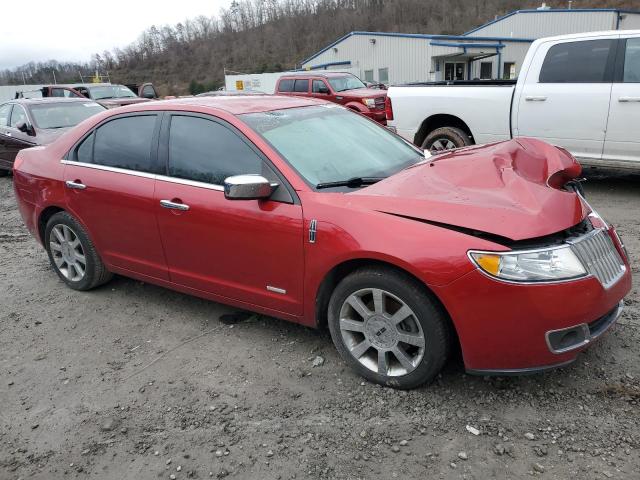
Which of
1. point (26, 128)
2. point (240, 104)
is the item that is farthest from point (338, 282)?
point (26, 128)

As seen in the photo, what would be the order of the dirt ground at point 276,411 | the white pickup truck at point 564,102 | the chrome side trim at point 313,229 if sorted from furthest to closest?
1. the white pickup truck at point 564,102
2. the chrome side trim at point 313,229
3. the dirt ground at point 276,411

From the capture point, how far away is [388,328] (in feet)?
9.70

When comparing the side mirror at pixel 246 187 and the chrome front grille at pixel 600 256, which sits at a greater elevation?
the side mirror at pixel 246 187

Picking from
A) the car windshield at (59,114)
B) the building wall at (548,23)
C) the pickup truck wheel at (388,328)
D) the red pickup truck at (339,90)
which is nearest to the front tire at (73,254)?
the pickup truck wheel at (388,328)

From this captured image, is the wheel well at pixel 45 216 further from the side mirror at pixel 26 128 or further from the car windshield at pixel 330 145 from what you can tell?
the side mirror at pixel 26 128

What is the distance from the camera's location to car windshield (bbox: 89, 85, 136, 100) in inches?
670

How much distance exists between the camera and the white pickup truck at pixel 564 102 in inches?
249

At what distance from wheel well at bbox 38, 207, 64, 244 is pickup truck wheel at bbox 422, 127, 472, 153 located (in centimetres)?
493

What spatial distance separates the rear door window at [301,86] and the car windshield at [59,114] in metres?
6.62

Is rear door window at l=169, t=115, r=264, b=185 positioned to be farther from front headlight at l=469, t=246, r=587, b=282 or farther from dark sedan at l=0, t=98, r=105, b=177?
dark sedan at l=0, t=98, r=105, b=177

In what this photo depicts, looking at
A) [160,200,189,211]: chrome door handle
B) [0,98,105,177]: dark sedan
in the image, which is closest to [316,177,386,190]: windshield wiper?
[160,200,189,211]: chrome door handle

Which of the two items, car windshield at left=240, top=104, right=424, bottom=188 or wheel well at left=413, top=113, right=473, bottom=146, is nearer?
car windshield at left=240, top=104, right=424, bottom=188

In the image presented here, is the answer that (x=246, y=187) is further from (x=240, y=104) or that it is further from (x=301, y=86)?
(x=301, y=86)

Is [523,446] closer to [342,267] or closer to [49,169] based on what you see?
[342,267]
